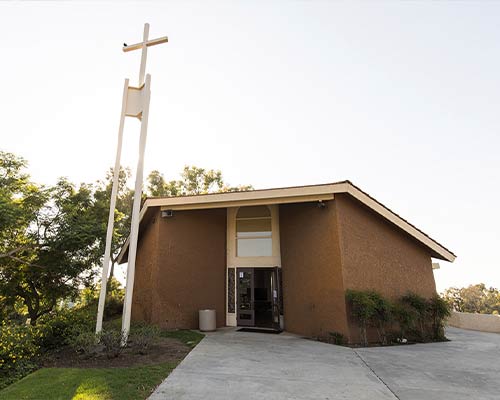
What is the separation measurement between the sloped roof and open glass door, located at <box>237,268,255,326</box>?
10.8 ft

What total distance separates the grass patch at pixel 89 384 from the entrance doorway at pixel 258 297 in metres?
6.03

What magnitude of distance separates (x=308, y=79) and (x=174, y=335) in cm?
1031

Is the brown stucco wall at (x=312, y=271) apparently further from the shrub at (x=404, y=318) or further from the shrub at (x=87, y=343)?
the shrub at (x=87, y=343)

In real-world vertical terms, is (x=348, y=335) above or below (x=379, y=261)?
below

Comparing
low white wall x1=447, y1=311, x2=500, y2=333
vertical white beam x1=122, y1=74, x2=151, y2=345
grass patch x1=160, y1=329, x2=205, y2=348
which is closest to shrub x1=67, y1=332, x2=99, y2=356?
vertical white beam x1=122, y1=74, x2=151, y2=345

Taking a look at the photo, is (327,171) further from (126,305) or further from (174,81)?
(126,305)

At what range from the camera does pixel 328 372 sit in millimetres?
5621

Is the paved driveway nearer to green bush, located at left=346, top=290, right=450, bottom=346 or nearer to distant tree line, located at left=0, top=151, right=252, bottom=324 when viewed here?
green bush, located at left=346, top=290, right=450, bottom=346

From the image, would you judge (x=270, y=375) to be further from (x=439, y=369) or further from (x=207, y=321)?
(x=207, y=321)

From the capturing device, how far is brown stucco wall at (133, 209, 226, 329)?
10430 millimetres

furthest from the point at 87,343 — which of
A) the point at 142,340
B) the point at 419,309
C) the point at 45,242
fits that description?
the point at 419,309

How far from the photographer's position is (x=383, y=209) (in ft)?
31.8

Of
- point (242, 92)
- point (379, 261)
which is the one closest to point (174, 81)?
point (242, 92)

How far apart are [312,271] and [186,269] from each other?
15.3 ft
